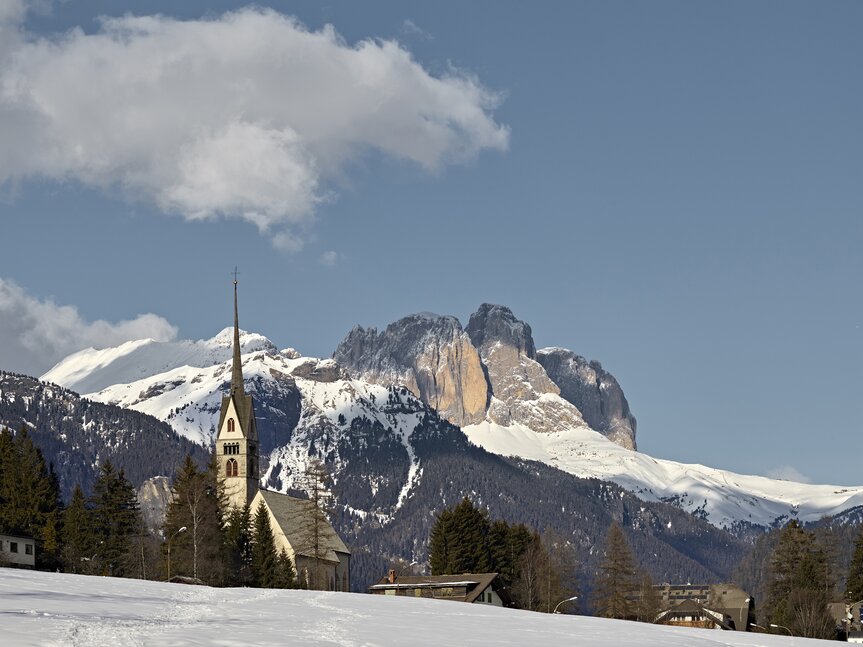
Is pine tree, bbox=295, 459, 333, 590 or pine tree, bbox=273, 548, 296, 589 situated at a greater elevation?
pine tree, bbox=295, 459, 333, 590

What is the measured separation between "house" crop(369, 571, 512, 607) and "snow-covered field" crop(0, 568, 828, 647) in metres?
50.3

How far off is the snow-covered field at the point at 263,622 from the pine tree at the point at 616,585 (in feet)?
213

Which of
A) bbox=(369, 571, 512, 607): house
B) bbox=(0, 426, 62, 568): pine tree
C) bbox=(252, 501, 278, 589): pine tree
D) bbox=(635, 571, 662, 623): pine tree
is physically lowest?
bbox=(635, 571, 662, 623): pine tree

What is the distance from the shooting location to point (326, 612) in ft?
225

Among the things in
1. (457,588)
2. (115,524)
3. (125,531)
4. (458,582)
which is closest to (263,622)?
(115,524)

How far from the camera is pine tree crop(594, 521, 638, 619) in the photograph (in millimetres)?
149375

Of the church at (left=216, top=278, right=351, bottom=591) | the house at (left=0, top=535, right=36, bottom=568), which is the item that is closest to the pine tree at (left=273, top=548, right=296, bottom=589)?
the house at (left=0, top=535, right=36, bottom=568)

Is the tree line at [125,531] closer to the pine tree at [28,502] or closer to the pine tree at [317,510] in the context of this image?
the pine tree at [28,502]

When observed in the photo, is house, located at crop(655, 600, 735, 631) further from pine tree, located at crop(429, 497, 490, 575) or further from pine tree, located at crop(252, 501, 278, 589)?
pine tree, located at crop(252, 501, 278, 589)

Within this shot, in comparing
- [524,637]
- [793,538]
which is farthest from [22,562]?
[793,538]

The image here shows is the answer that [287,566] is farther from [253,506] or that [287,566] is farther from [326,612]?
[326,612]

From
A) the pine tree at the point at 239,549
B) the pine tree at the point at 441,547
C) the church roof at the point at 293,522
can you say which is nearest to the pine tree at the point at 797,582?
the pine tree at the point at 441,547

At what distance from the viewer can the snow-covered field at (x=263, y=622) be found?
48312 mm

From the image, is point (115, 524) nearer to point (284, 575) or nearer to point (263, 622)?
point (284, 575)
